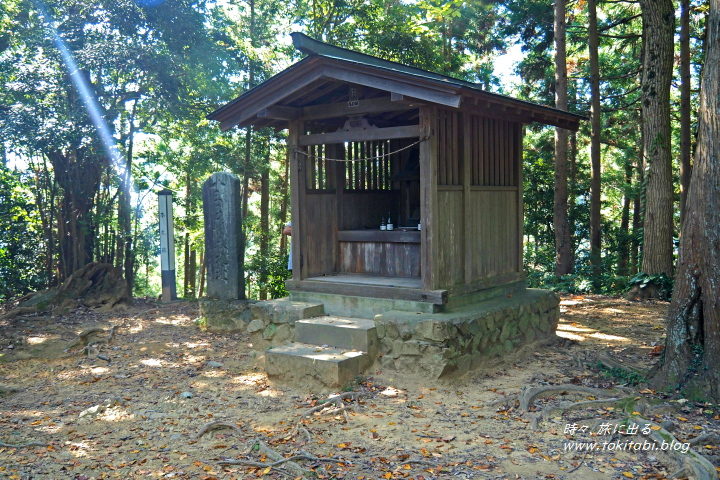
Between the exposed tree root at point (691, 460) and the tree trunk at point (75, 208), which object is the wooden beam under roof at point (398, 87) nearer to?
the exposed tree root at point (691, 460)

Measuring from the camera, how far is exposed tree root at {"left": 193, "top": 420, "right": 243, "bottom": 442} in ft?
17.6

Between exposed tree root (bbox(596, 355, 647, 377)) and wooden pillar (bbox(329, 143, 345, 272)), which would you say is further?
wooden pillar (bbox(329, 143, 345, 272))

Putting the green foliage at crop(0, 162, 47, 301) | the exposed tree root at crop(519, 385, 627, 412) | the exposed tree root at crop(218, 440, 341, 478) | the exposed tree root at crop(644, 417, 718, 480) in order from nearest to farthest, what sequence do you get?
the exposed tree root at crop(644, 417, 718, 480) < the exposed tree root at crop(218, 440, 341, 478) < the exposed tree root at crop(519, 385, 627, 412) < the green foliage at crop(0, 162, 47, 301)

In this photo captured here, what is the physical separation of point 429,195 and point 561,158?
28.3 feet

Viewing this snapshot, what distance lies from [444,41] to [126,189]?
13077 mm

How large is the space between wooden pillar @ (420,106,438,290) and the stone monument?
13.3ft

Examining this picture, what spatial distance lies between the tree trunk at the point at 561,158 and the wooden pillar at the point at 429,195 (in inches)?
325

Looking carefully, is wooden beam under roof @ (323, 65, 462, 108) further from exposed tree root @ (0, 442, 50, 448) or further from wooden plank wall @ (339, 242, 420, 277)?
exposed tree root @ (0, 442, 50, 448)

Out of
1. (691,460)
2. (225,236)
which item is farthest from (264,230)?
(691,460)

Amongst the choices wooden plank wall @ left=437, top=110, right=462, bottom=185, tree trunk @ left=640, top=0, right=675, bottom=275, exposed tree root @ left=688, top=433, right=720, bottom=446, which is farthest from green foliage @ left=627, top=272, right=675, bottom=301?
exposed tree root @ left=688, top=433, right=720, bottom=446

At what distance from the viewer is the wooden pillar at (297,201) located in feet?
26.6

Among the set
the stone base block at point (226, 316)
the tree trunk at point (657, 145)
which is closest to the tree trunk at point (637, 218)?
the tree trunk at point (657, 145)

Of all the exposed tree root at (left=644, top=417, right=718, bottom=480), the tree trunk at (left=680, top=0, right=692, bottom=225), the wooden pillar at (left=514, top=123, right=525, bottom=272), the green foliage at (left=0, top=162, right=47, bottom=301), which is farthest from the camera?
the tree trunk at (left=680, top=0, right=692, bottom=225)

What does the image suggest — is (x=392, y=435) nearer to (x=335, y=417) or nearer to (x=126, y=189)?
(x=335, y=417)
